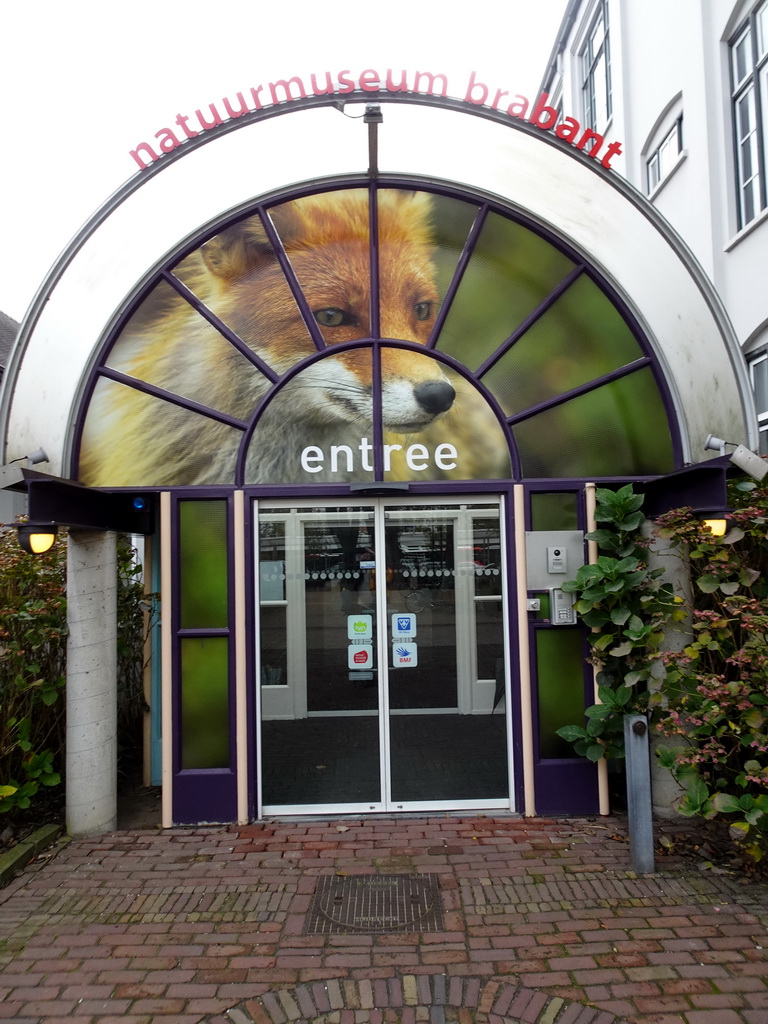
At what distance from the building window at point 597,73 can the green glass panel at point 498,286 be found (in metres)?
13.1

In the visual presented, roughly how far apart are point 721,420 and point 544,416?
53.1 inches

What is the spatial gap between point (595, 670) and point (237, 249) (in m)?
4.43

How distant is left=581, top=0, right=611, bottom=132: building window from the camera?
1620 cm

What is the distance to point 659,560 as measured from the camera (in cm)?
543

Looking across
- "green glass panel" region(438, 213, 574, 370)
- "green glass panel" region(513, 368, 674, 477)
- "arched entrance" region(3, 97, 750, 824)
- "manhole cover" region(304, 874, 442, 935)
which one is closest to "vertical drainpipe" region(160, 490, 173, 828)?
"arched entrance" region(3, 97, 750, 824)

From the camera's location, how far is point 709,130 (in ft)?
35.3

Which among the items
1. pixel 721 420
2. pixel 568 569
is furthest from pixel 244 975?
pixel 721 420

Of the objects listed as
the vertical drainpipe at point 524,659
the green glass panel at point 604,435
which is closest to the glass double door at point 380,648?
the vertical drainpipe at point 524,659

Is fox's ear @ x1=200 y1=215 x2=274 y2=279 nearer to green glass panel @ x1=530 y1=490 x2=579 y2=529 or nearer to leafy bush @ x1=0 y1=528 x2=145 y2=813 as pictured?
leafy bush @ x1=0 y1=528 x2=145 y2=813

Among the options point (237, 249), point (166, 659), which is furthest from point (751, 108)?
point (166, 659)

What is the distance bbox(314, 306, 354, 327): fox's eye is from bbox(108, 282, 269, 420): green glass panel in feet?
2.19

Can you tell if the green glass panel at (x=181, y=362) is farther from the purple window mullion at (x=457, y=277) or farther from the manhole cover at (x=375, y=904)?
the manhole cover at (x=375, y=904)

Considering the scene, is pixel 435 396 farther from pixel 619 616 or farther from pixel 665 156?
pixel 665 156

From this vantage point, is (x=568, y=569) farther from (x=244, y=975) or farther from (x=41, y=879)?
(x=41, y=879)
